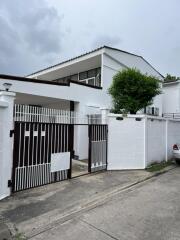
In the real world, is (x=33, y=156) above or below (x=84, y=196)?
above

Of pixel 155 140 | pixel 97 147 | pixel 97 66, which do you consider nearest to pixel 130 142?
pixel 97 147

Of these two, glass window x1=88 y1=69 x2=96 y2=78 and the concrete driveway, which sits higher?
glass window x1=88 y1=69 x2=96 y2=78

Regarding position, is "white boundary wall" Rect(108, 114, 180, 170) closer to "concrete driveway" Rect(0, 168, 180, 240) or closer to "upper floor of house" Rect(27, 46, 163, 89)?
"concrete driveway" Rect(0, 168, 180, 240)

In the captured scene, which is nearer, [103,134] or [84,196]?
[84,196]

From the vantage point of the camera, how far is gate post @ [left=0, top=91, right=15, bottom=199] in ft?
18.6

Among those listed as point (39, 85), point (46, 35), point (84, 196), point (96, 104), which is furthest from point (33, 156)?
point (46, 35)

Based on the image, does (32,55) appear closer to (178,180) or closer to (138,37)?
(138,37)

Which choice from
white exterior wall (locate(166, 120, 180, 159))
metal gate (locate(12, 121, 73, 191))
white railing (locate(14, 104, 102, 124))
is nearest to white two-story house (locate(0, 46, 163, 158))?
white railing (locate(14, 104, 102, 124))

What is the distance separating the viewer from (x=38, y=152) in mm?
6707

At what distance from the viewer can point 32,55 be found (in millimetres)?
18344

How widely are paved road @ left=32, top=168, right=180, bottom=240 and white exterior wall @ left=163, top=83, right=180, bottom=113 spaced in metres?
15.5

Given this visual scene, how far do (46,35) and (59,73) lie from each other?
339cm

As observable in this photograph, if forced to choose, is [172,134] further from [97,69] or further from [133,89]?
[97,69]

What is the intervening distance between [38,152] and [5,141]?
1223 mm
